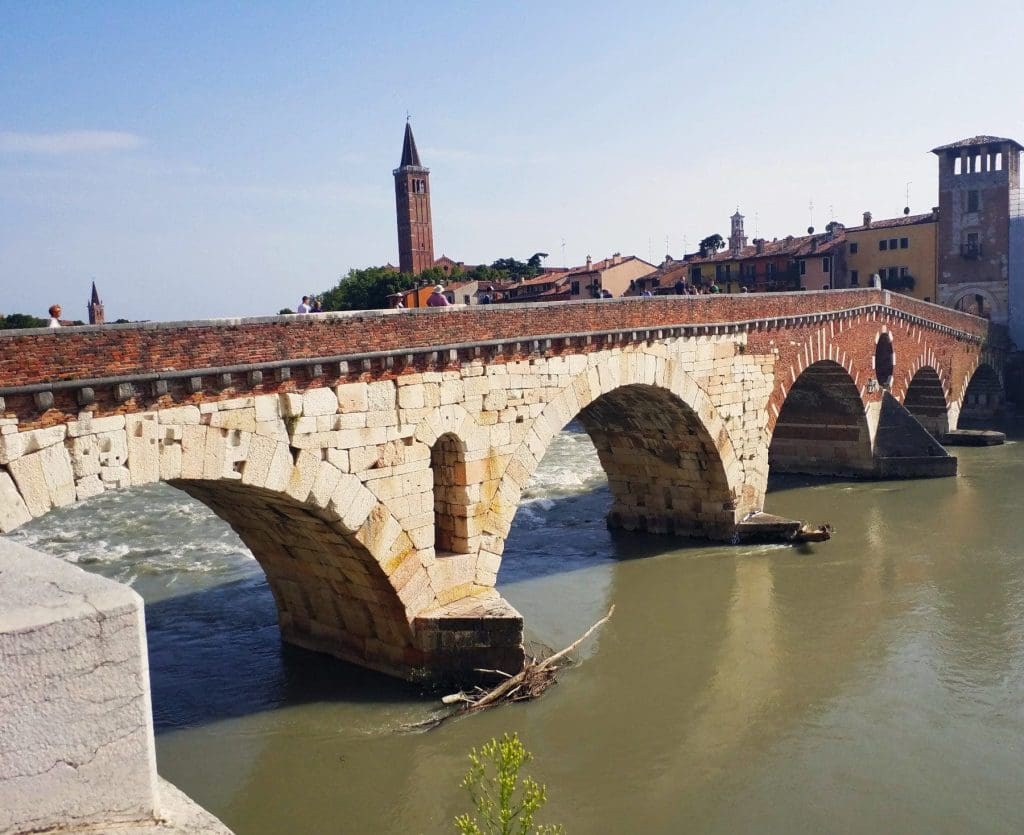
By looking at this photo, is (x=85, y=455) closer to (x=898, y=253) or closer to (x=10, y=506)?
(x=10, y=506)

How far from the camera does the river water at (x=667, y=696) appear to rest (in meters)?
8.85

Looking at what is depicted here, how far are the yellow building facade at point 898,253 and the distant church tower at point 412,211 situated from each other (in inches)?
1234

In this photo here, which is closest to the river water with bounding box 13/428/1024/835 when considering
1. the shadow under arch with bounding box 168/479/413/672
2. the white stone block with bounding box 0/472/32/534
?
the shadow under arch with bounding box 168/479/413/672

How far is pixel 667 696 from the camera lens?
11188 millimetres

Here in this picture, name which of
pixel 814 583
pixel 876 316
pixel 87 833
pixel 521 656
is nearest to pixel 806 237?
pixel 876 316

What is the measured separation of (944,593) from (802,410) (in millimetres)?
9777

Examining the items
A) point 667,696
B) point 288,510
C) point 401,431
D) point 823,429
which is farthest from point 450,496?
point 823,429

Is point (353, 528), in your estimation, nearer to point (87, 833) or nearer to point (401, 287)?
point (87, 833)

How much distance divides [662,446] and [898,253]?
2610 centimetres

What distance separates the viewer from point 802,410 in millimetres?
23734

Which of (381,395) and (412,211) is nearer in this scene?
(381,395)

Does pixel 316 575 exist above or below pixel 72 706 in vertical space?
below

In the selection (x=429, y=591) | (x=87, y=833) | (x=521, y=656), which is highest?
(x=87, y=833)

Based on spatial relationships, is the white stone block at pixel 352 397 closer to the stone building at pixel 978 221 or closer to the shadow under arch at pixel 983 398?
the shadow under arch at pixel 983 398
